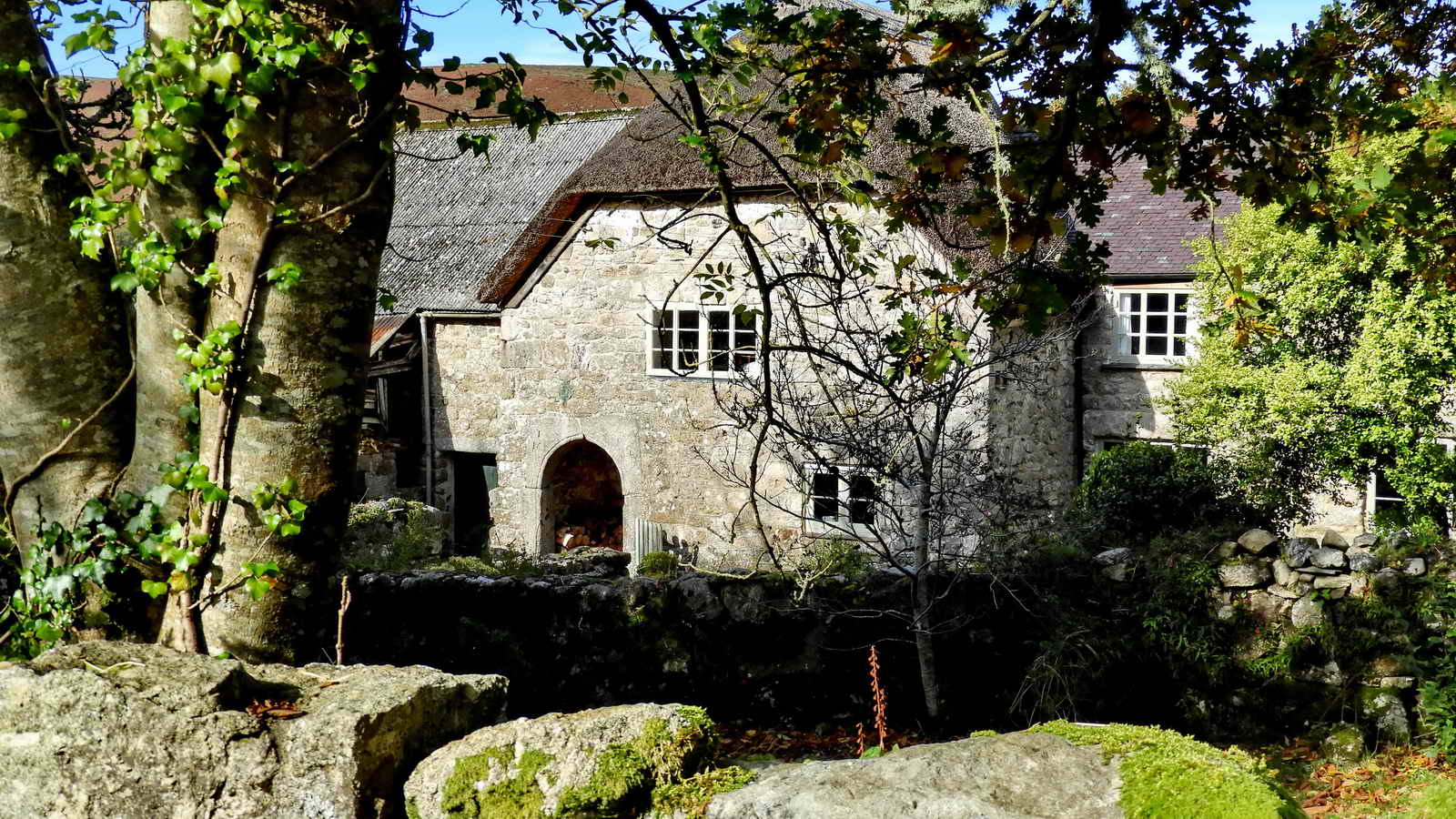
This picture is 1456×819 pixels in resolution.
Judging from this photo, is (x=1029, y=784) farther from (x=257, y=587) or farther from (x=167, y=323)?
(x=167, y=323)

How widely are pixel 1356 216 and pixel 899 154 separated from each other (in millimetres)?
7671

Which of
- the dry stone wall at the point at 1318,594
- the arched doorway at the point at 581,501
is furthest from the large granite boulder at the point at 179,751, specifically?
the arched doorway at the point at 581,501

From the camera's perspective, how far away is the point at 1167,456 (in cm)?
998

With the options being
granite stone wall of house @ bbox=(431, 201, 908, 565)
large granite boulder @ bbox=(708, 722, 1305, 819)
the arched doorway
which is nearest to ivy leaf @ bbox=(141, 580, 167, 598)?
large granite boulder @ bbox=(708, 722, 1305, 819)

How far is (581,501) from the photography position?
1561cm

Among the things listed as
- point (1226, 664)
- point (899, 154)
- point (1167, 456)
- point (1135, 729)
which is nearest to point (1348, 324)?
point (1167, 456)

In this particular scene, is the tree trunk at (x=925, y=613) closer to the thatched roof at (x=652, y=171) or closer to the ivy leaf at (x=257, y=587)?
the ivy leaf at (x=257, y=587)

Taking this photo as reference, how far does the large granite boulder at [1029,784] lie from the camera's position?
1806mm

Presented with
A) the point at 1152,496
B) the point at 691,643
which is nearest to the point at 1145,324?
the point at 1152,496

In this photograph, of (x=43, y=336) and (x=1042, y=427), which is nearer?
(x=43, y=336)

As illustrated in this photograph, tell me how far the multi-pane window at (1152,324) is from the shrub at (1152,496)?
465 centimetres

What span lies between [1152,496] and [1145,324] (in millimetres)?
6423

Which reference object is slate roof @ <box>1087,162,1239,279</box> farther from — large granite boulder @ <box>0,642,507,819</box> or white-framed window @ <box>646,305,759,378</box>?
large granite boulder @ <box>0,642,507,819</box>

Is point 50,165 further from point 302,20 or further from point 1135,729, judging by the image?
point 1135,729
